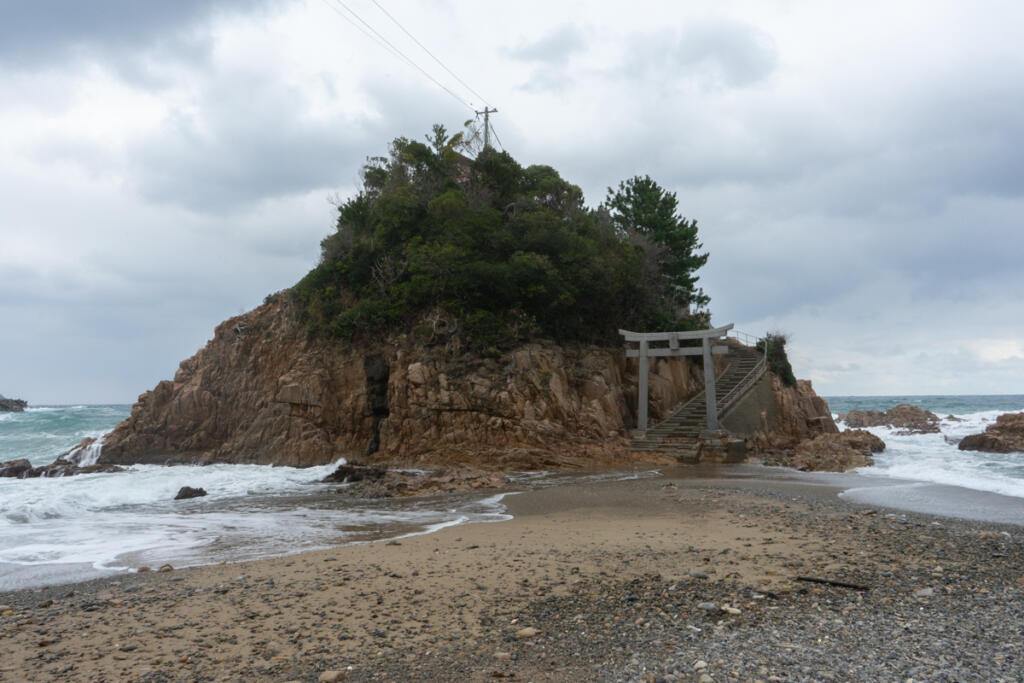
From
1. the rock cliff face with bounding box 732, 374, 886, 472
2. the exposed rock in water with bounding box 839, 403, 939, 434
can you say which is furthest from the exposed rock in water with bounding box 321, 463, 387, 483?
the exposed rock in water with bounding box 839, 403, 939, 434

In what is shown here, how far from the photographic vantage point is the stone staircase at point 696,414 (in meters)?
20.4

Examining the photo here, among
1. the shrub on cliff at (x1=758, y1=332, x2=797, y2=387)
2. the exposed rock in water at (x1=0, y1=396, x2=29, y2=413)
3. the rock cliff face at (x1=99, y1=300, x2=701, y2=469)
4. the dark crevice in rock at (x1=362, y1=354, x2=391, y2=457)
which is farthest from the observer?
the exposed rock in water at (x1=0, y1=396, x2=29, y2=413)

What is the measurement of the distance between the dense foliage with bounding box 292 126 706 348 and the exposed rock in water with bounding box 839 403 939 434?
83.1 feet

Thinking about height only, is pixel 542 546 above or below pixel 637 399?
below

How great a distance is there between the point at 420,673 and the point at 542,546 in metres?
3.47

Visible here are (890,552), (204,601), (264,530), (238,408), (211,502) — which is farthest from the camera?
(238,408)

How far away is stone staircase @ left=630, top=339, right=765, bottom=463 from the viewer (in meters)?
20.4

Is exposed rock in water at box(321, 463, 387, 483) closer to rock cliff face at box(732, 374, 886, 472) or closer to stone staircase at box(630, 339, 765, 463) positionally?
stone staircase at box(630, 339, 765, 463)

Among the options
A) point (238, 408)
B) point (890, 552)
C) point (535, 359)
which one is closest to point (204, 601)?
point (890, 552)

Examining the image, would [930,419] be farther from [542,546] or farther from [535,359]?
[542,546]

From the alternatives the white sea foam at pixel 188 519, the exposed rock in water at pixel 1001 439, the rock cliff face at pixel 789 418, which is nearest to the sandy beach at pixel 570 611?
the white sea foam at pixel 188 519

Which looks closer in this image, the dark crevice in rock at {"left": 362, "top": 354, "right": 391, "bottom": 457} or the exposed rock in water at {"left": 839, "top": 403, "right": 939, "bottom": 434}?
the dark crevice in rock at {"left": 362, "top": 354, "right": 391, "bottom": 457}

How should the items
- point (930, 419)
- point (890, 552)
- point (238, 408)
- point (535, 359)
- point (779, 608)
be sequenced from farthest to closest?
1. point (930, 419)
2. point (238, 408)
3. point (535, 359)
4. point (890, 552)
5. point (779, 608)

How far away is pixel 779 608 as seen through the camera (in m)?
5.04
